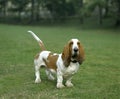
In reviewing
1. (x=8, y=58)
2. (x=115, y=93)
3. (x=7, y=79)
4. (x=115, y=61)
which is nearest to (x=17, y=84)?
(x=7, y=79)

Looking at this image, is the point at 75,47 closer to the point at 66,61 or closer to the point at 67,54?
the point at 67,54

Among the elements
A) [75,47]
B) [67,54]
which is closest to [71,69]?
[67,54]

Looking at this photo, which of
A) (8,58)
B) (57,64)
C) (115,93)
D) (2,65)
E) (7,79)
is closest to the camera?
(115,93)

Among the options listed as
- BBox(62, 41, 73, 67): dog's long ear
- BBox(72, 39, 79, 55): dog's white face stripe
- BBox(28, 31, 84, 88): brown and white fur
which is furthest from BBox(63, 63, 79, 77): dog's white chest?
BBox(72, 39, 79, 55): dog's white face stripe

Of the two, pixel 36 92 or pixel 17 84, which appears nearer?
pixel 36 92

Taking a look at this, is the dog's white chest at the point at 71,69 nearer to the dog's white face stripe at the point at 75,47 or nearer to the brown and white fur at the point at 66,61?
the brown and white fur at the point at 66,61

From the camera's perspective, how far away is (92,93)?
9.93 m

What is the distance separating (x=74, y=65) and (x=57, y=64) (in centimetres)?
47

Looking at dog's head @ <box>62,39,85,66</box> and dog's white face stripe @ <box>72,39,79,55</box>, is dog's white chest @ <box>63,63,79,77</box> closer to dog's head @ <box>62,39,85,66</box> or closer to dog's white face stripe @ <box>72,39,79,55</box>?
dog's head @ <box>62,39,85,66</box>

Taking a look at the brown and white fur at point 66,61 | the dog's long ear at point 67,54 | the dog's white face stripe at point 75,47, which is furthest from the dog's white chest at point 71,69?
the dog's white face stripe at point 75,47

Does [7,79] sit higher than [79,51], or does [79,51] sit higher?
[79,51]

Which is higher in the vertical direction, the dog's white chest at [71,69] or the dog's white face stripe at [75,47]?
the dog's white face stripe at [75,47]

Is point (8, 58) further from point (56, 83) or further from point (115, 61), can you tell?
point (56, 83)

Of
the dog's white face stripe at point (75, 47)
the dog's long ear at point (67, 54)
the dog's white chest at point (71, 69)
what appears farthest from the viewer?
the dog's white chest at point (71, 69)
